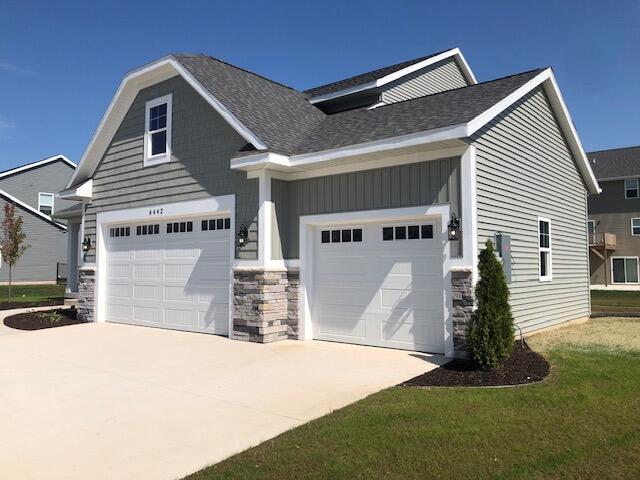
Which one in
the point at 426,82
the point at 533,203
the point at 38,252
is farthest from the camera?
the point at 38,252

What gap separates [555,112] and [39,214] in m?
31.5

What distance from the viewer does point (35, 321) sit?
44.5ft

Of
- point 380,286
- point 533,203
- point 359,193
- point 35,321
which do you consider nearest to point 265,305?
point 380,286

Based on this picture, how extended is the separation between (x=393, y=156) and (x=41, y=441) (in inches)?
263

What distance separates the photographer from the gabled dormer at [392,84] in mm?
13656

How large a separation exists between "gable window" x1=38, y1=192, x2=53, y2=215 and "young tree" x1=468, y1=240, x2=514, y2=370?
36.2m

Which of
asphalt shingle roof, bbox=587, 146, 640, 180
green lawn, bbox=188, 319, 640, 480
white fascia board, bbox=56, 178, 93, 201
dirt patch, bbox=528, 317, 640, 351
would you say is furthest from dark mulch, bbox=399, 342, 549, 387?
asphalt shingle roof, bbox=587, 146, 640, 180

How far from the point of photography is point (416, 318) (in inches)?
357

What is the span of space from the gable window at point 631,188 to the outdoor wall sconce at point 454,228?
98.1 feet

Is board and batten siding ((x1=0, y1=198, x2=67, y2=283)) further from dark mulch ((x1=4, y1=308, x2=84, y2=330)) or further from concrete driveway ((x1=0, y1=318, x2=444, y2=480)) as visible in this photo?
concrete driveway ((x1=0, y1=318, x2=444, y2=480))

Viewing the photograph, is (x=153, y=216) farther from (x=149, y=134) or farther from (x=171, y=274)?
(x=149, y=134)

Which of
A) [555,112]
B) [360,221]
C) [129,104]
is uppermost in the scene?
[129,104]

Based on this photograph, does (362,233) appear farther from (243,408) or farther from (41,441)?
(41,441)

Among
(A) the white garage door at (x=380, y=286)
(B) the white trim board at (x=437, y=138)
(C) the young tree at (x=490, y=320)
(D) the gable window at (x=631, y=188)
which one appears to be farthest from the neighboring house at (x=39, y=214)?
(D) the gable window at (x=631, y=188)
